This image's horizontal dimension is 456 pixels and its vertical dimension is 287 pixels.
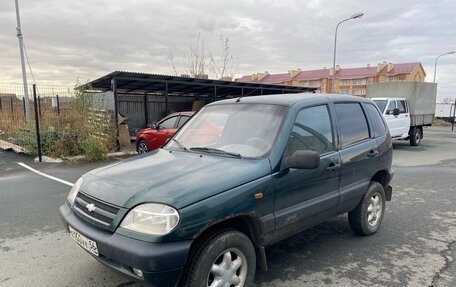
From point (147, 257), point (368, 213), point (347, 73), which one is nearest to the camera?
point (147, 257)

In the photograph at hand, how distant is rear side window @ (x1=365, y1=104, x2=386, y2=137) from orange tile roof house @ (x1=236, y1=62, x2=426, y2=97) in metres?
57.5

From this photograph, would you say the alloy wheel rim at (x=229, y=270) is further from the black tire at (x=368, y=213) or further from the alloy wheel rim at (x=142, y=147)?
the alloy wheel rim at (x=142, y=147)

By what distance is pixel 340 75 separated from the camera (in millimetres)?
71812

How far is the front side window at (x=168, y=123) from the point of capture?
33.9 feet

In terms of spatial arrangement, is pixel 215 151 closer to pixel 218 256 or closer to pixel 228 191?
pixel 228 191

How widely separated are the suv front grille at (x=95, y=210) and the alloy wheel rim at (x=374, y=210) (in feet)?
10.7

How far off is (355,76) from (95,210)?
7419 cm

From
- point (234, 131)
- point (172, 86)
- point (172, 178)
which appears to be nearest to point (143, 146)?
point (172, 86)

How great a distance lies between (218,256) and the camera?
99.6 inches

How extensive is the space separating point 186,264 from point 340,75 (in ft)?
248

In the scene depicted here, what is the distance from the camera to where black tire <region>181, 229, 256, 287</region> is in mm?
2414

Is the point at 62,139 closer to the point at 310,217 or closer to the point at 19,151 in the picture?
the point at 19,151

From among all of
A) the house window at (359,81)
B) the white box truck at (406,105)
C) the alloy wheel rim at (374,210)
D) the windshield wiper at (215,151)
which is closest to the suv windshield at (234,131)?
the windshield wiper at (215,151)

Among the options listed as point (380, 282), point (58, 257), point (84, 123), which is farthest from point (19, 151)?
point (380, 282)
